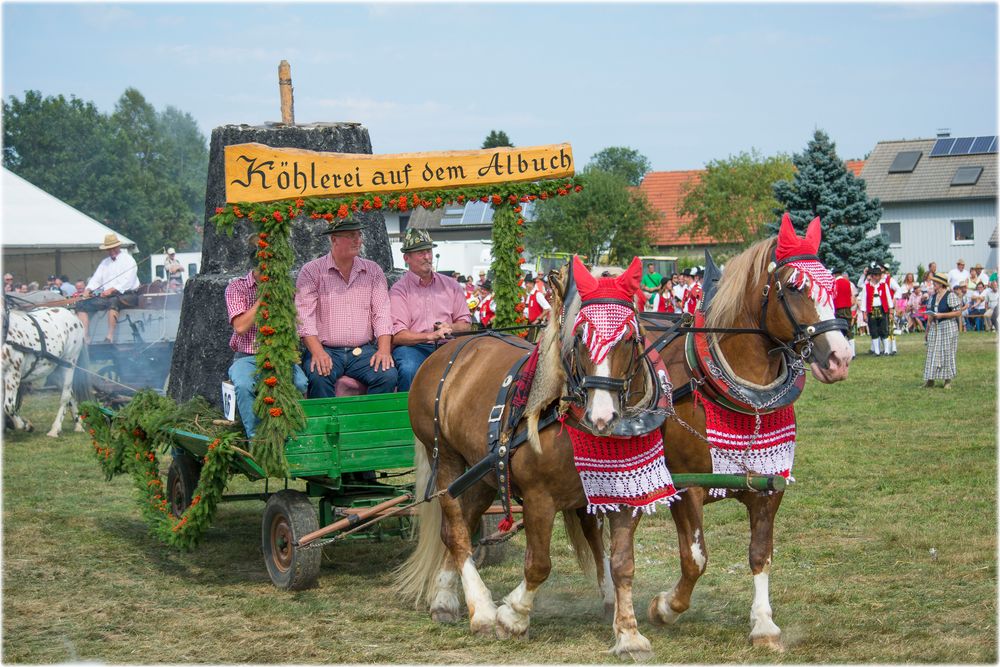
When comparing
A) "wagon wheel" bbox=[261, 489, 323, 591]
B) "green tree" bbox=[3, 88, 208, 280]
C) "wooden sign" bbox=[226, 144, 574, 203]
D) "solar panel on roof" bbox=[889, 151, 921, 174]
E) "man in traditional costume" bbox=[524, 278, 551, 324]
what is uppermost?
"green tree" bbox=[3, 88, 208, 280]

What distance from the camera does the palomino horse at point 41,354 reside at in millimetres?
12914

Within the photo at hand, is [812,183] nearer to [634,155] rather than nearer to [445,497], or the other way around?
[445,497]

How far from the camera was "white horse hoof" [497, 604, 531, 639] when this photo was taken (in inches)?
213

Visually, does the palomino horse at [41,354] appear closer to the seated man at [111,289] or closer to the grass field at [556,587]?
the seated man at [111,289]

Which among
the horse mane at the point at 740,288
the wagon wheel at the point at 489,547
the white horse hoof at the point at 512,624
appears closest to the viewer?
the horse mane at the point at 740,288

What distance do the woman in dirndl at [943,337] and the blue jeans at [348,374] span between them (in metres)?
11.2

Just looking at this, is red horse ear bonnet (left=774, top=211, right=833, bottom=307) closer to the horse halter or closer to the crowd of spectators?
the horse halter

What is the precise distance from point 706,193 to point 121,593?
36603 millimetres

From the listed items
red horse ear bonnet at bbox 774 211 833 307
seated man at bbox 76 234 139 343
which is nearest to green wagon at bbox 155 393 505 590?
red horse ear bonnet at bbox 774 211 833 307

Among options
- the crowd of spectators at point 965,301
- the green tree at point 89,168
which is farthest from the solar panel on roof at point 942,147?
the green tree at point 89,168

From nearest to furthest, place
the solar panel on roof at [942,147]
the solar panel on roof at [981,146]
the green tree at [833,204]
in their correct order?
the green tree at [833,204] < the solar panel on roof at [981,146] < the solar panel on roof at [942,147]

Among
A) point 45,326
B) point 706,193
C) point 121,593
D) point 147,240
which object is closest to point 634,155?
point 147,240

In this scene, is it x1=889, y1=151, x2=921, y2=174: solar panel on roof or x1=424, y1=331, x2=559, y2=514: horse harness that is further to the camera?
x1=889, y1=151, x2=921, y2=174: solar panel on roof

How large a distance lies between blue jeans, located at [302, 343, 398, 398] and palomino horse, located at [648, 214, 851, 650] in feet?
6.26
